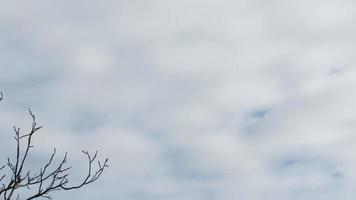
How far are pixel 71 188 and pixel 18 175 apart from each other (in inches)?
42.8

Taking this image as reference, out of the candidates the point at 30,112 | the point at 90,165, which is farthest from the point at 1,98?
the point at 90,165

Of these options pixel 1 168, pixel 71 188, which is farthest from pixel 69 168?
pixel 1 168

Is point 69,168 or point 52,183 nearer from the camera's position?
point 52,183

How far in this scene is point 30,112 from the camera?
9.11m

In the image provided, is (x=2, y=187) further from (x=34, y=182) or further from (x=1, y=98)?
(x=1, y=98)

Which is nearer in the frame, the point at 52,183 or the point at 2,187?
the point at 2,187

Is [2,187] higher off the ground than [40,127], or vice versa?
[40,127]

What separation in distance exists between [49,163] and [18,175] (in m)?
0.50

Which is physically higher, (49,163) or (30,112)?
(30,112)

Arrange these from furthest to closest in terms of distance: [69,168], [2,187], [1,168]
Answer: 1. [69,168]
2. [1,168]
3. [2,187]

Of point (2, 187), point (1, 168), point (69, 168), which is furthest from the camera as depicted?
point (69, 168)

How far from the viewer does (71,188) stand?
9.12m

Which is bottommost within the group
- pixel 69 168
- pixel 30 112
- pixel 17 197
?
pixel 17 197

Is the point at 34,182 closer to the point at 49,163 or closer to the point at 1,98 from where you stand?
the point at 49,163
